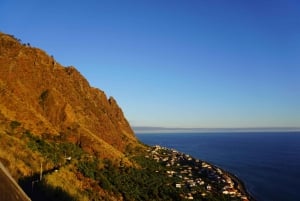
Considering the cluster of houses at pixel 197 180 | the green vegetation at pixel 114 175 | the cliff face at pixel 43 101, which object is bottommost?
the cluster of houses at pixel 197 180

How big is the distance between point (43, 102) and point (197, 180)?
123ft

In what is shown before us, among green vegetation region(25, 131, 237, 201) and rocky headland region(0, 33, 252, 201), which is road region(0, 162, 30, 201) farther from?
green vegetation region(25, 131, 237, 201)

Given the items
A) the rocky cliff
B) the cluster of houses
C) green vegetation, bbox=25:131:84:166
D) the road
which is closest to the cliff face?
the rocky cliff

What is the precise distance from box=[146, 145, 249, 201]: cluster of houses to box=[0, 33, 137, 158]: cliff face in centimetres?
1618

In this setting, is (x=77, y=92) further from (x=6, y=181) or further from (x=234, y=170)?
(x=6, y=181)

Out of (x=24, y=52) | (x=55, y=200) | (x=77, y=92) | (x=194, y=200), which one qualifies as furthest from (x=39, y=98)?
(x=55, y=200)

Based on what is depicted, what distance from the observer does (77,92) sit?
75.9 meters

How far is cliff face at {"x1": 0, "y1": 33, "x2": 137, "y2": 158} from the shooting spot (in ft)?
162

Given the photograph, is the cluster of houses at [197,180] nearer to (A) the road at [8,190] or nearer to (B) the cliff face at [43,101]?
(B) the cliff face at [43,101]

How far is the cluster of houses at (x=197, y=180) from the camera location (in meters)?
63.2

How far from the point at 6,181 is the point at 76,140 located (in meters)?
55.1

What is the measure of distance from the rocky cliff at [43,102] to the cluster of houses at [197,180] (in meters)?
15.7

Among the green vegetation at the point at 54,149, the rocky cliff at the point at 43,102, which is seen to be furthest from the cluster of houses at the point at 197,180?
the green vegetation at the point at 54,149

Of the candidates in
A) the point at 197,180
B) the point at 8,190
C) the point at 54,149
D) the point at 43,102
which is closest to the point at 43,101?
the point at 43,102
